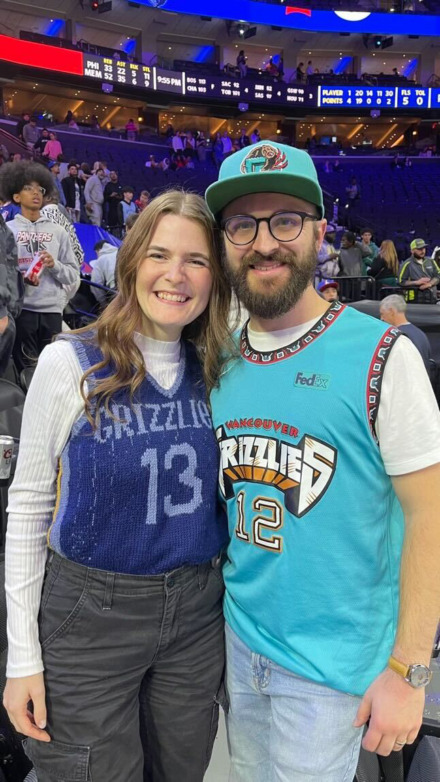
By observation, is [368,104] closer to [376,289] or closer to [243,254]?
[376,289]

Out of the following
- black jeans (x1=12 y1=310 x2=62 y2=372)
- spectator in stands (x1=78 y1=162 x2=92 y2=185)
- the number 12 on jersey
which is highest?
spectator in stands (x1=78 y1=162 x2=92 y2=185)

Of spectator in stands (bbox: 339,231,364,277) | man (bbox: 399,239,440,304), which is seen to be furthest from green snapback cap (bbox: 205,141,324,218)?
spectator in stands (bbox: 339,231,364,277)

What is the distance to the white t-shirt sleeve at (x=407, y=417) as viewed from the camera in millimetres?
1127

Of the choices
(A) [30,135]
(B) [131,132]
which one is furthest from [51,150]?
(B) [131,132]

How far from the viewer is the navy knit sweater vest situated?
1.22m

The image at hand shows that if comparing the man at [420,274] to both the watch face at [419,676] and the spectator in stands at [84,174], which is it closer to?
the watch face at [419,676]

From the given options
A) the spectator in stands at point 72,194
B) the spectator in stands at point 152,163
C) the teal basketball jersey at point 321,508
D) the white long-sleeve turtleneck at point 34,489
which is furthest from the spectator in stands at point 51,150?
the teal basketball jersey at point 321,508

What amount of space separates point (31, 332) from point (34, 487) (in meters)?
2.69

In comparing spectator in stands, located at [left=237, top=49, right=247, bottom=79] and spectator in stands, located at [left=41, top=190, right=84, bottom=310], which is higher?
spectator in stands, located at [left=237, top=49, right=247, bottom=79]

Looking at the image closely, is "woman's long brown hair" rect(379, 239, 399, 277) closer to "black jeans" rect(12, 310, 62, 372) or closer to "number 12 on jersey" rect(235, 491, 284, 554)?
"black jeans" rect(12, 310, 62, 372)

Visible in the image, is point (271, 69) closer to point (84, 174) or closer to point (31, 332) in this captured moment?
point (84, 174)

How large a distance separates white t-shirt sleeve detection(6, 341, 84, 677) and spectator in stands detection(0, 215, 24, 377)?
5.34 feet

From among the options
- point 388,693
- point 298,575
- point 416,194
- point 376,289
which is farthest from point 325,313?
point 416,194

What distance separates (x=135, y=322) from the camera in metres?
1.35
